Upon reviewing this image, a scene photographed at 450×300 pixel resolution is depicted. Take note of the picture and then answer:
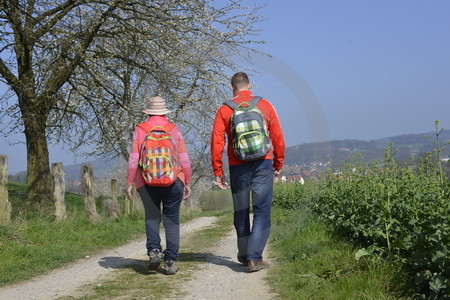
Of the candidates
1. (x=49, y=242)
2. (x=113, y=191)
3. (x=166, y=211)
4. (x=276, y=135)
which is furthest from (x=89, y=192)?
(x=276, y=135)

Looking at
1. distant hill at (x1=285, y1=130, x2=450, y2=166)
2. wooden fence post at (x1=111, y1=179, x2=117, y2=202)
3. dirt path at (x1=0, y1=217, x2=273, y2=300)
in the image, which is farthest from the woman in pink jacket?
wooden fence post at (x1=111, y1=179, x2=117, y2=202)

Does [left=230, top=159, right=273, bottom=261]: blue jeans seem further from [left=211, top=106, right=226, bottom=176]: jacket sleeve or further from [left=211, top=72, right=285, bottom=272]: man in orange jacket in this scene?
[left=211, top=106, right=226, bottom=176]: jacket sleeve

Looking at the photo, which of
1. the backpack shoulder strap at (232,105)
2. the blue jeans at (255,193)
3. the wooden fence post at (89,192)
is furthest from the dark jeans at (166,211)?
the wooden fence post at (89,192)

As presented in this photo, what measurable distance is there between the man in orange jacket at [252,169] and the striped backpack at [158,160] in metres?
0.48

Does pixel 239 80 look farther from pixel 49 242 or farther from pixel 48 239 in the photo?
pixel 48 239

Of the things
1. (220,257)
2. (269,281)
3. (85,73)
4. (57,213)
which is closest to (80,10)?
(85,73)

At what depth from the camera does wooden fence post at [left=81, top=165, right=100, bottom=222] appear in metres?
12.7

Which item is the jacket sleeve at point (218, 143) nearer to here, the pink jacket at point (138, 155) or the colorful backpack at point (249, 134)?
the colorful backpack at point (249, 134)

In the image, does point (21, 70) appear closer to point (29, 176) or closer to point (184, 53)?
point (29, 176)

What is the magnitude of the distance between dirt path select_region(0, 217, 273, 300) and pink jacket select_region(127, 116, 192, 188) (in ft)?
3.99

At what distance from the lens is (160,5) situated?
13211mm

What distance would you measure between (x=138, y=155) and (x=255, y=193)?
1.44 metres

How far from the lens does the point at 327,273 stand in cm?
548

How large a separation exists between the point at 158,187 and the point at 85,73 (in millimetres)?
9549
